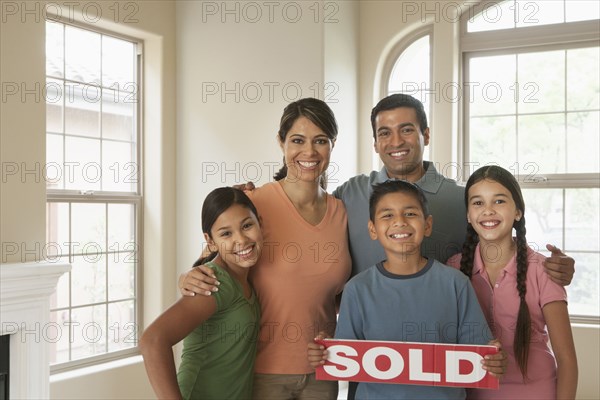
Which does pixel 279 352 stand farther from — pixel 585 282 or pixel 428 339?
pixel 585 282

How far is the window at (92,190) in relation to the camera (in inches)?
161

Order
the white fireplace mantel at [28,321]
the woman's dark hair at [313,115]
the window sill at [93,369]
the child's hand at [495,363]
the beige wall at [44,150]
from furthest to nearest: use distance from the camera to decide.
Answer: the window sill at [93,369]
the beige wall at [44,150]
the white fireplace mantel at [28,321]
the woman's dark hair at [313,115]
the child's hand at [495,363]

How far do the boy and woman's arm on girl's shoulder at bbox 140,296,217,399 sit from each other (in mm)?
412

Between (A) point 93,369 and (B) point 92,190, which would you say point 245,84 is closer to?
(B) point 92,190

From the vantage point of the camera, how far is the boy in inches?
77.5

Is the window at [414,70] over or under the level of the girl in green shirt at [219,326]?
over

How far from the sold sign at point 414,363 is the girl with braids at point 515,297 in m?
0.22

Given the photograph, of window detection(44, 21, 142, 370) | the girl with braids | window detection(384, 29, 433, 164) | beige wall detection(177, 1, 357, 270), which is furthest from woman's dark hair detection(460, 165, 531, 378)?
window detection(44, 21, 142, 370)

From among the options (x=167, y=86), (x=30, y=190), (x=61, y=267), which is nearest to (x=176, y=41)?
(x=167, y=86)

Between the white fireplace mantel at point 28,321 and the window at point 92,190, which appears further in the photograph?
the window at point 92,190

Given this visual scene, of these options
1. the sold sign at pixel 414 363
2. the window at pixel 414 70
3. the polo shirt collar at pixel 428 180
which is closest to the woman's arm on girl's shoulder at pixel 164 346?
the sold sign at pixel 414 363

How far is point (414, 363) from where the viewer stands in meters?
1.89

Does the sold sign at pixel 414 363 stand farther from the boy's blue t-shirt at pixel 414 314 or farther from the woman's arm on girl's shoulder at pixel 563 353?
the woman's arm on girl's shoulder at pixel 563 353

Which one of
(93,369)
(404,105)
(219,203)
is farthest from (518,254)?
(93,369)
